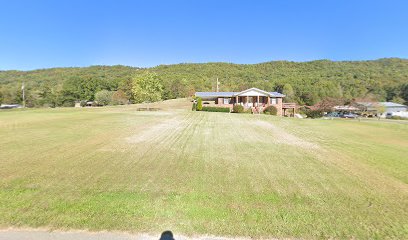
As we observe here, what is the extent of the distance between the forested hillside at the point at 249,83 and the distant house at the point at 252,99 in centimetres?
2917

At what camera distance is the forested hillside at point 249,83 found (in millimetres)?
81812

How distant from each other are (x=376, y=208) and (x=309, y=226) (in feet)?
7.68

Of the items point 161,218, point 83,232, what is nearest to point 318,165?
point 161,218

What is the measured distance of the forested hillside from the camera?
81.8m

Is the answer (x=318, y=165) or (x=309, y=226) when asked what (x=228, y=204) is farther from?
(x=318, y=165)

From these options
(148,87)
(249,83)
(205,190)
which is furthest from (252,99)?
(249,83)

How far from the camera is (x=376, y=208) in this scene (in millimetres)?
6305

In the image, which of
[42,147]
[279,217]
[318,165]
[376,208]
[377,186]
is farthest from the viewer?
[42,147]

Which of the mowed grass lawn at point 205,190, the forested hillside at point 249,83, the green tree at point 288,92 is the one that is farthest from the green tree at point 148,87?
the green tree at point 288,92

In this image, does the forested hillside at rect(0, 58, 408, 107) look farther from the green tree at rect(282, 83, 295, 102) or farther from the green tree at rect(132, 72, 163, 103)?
the green tree at rect(132, 72, 163, 103)

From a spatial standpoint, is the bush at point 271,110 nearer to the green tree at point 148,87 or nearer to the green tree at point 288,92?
the green tree at point 148,87

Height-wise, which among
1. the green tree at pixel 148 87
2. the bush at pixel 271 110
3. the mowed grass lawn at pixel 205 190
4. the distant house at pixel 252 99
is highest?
the green tree at pixel 148 87

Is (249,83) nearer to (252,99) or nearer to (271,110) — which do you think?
(252,99)

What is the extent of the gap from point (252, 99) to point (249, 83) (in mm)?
50394
